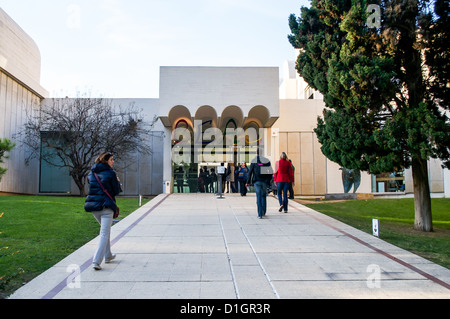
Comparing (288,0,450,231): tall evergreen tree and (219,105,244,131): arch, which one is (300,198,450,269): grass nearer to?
(288,0,450,231): tall evergreen tree

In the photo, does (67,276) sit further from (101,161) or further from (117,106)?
(117,106)

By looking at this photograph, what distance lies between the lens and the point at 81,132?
22031 millimetres

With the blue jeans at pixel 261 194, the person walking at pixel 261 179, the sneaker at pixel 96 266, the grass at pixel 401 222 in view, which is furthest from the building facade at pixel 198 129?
the sneaker at pixel 96 266

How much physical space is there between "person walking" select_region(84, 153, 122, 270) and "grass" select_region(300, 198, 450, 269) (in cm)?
547

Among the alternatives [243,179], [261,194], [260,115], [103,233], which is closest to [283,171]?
[261,194]

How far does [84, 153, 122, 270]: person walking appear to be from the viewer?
590cm

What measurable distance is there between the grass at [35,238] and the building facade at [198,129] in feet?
30.2

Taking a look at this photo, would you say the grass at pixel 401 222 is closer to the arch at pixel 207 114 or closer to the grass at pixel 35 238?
the grass at pixel 35 238

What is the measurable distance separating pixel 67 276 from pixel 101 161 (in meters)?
1.76

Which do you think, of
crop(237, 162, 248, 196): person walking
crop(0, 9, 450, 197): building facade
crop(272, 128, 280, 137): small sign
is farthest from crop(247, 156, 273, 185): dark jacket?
crop(272, 128, 280, 137): small sign

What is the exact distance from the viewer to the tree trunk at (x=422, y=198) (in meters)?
10.7

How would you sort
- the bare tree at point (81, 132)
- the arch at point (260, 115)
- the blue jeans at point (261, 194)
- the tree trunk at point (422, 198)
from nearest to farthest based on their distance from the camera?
the tree trunk at point (422, 198), the blue jeans at point (261, 194), the arch at point (260, 115), the bare tree at point (81, 132)
